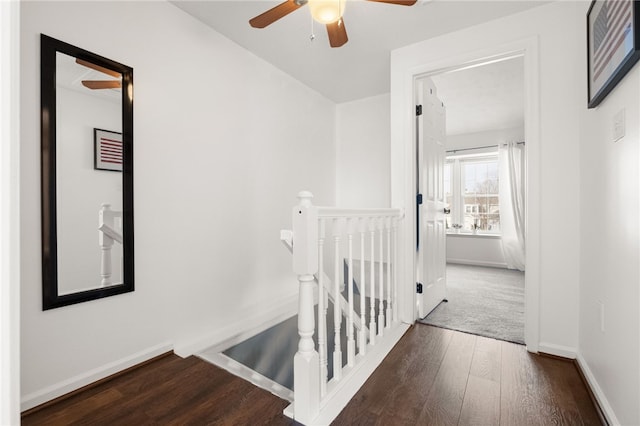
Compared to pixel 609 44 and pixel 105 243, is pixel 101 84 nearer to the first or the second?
pixel 105 243

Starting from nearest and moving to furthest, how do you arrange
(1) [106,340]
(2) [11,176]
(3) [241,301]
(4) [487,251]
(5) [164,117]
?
(2) [11,176]
(1) [106,340]
(5) [164,117]
(3) [241,301]
(4) [487,251]

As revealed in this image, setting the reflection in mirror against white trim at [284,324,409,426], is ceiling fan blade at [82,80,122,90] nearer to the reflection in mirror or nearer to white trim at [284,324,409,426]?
the reflection in mirror

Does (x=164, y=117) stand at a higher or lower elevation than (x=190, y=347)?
higher

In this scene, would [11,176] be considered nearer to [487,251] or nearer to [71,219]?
[71,219]

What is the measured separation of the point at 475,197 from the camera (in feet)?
18.5

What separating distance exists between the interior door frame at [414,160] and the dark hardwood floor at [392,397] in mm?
459

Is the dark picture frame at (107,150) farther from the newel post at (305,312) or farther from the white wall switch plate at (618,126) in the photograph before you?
the white wall switch plate at (618,126)

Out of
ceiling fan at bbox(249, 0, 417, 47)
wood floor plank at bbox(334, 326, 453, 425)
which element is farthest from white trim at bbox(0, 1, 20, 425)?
ceiling fan at bbox(249, 0, 417, 47)

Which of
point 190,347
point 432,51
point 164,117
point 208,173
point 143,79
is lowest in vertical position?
point 190,347

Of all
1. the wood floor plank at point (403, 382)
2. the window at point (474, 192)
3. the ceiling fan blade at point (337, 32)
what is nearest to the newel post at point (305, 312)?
the wood floor plank at point (403, 382)

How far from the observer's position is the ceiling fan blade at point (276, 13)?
1.62 metres

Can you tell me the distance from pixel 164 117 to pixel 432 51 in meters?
2.10

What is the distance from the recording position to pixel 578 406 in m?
1.45

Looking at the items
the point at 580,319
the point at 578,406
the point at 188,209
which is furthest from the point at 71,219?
the point at 580,319
